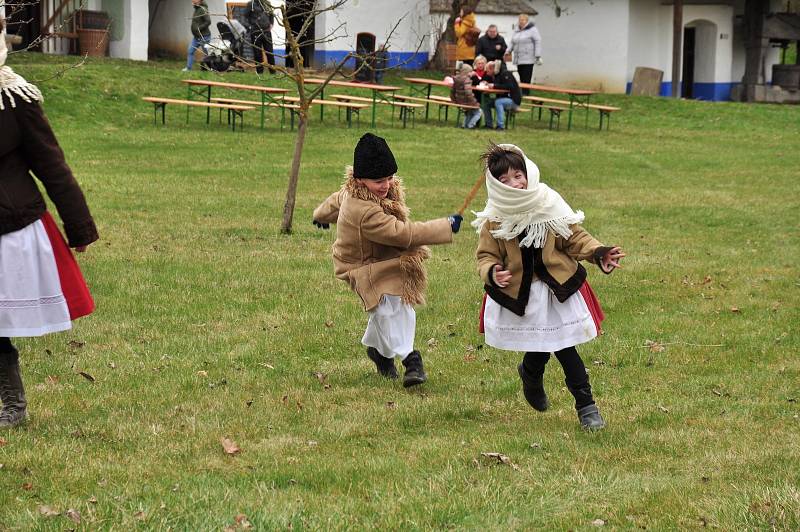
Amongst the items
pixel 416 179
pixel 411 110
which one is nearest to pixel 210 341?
pixel 416 179

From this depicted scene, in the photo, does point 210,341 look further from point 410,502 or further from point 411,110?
point 411,110

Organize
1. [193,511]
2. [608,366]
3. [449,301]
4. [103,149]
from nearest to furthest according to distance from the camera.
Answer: [193,511] → [608,366] → [449,301] → [103,149]

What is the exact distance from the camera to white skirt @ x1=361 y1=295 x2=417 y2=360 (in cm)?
724

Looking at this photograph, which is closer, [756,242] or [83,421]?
[83,421]

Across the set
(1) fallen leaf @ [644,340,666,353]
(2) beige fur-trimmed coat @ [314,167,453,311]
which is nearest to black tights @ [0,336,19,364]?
(2) beige fur-trimmed coat @ [314,167,453,311]

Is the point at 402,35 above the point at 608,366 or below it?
above

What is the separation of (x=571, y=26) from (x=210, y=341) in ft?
101

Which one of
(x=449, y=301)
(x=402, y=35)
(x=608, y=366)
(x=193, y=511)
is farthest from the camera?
(x=402, y=35)

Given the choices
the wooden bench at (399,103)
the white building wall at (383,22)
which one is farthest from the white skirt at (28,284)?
the white building wall at (383,22)

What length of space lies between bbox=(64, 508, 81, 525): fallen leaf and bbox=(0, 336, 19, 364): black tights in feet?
4.71

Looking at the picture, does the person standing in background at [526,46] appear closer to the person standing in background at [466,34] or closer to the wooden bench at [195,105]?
the person standing in background at [466,34]

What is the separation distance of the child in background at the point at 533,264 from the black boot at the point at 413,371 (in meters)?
0.99

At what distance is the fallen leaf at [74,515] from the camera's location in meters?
4.64

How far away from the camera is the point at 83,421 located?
6285 mm
